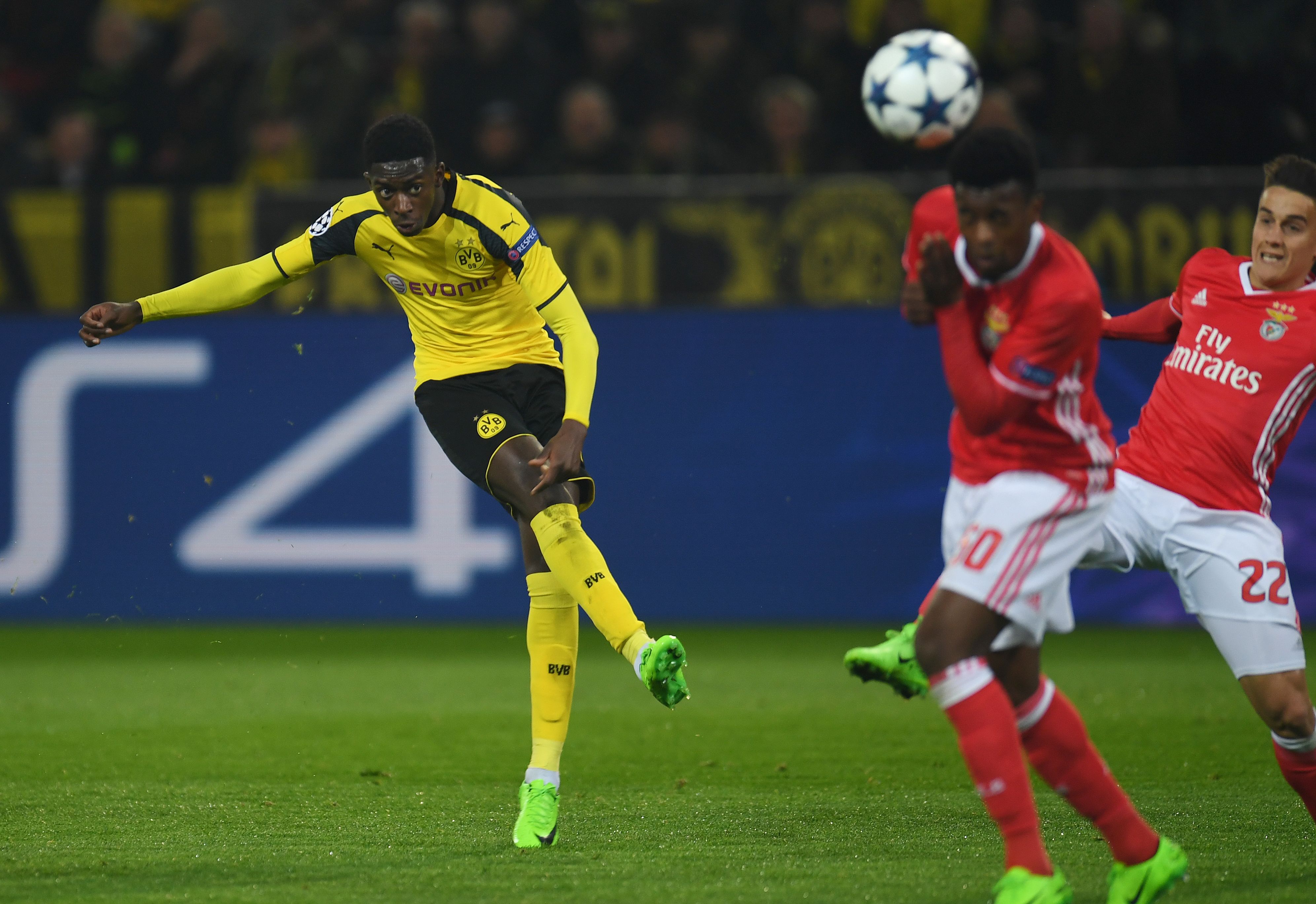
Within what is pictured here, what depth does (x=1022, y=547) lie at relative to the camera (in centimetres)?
372

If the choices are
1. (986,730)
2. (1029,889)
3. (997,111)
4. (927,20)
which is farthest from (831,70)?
(1029,889)


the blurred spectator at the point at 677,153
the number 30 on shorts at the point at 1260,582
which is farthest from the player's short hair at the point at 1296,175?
the blurred spectator at the point at 677,153

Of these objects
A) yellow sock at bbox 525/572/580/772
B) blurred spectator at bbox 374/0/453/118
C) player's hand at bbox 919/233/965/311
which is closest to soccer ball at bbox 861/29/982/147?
player's hand at bbox 919/233/965/311

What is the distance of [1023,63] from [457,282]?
7.05 meters

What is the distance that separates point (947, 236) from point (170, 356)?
7121mm

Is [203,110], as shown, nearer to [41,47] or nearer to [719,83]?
[41,47]

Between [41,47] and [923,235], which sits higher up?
[923,235]

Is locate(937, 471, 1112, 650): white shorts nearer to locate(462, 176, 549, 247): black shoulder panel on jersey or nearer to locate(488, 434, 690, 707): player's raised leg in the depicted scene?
locate(488, 434, 690, 707): player's raised leg

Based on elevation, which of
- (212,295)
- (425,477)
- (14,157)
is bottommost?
(425,477)

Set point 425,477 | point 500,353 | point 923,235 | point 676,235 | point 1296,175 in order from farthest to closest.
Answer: point 676,235
point 425,477
point 500,353
point 1296,175
point 923,235

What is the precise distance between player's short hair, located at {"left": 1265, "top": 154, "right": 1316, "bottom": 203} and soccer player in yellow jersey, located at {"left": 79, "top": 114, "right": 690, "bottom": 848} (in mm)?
2132

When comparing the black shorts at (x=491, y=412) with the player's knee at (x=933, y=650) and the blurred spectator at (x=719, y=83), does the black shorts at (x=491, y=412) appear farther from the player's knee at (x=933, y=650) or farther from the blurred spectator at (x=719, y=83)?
the blurred spectator at (x=719, y=83)

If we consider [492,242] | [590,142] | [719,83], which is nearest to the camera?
[492,242]

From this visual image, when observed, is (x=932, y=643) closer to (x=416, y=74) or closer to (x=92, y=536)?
(x=92, y=536)
